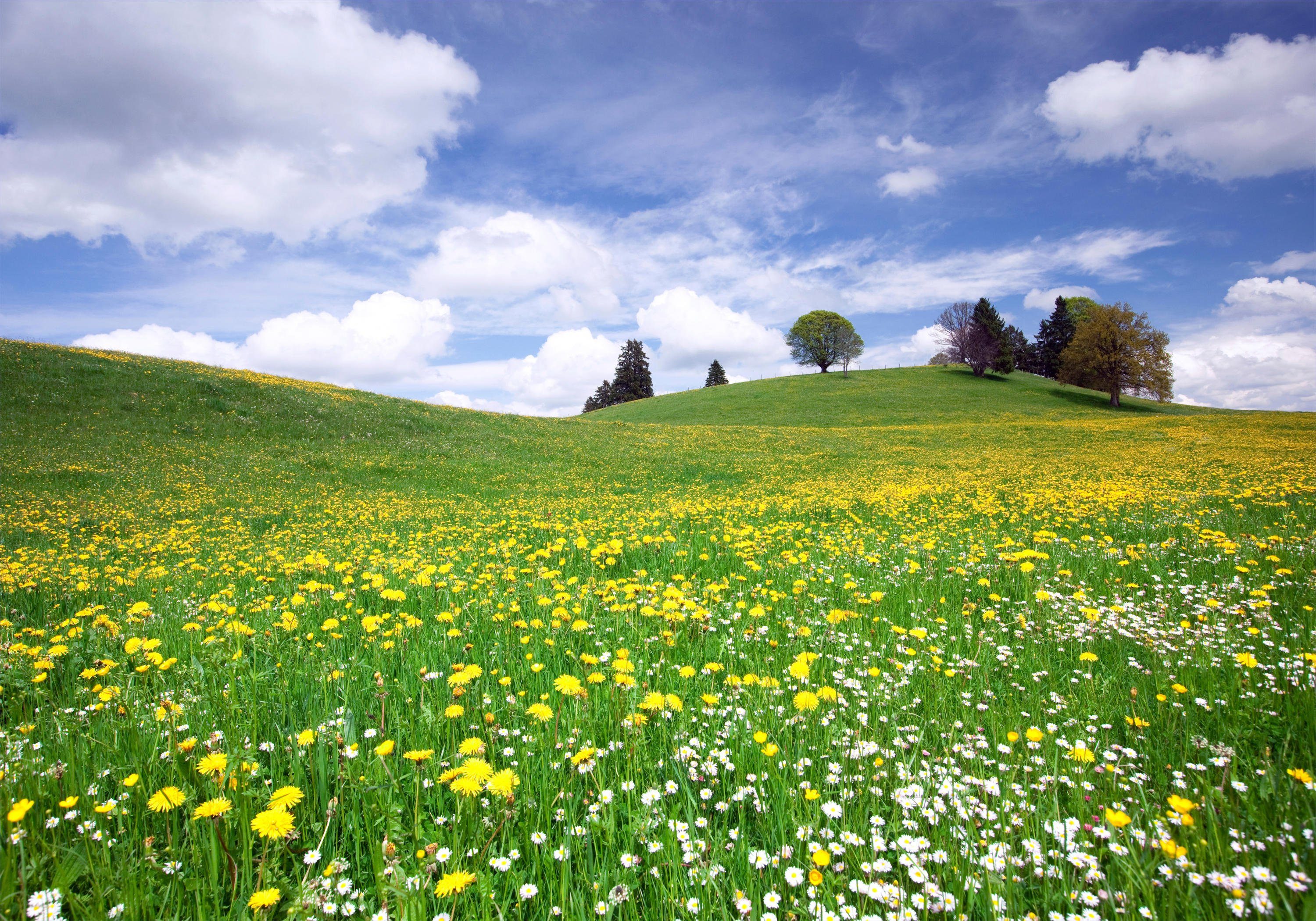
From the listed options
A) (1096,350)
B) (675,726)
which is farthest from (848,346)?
(675,726)

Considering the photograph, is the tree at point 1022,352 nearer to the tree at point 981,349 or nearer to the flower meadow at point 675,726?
the tree at point 981,349

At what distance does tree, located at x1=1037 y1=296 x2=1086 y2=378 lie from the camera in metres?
78.6

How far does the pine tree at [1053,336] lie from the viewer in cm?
7862

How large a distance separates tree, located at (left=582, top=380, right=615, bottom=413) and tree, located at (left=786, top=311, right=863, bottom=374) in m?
30.1

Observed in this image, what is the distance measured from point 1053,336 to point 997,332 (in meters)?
18.0

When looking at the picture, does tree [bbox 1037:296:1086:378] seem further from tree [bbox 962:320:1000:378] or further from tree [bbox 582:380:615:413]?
tree [bbox 582:380:615:413]

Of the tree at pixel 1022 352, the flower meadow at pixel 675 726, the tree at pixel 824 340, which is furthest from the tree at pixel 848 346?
the flower meadow at pixel 675 726

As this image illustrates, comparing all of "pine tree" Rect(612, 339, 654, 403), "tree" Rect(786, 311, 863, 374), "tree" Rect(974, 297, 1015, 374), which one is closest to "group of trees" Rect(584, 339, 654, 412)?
"pine tree" Rect(612, 339, 654, 403)

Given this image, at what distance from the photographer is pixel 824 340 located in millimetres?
77062

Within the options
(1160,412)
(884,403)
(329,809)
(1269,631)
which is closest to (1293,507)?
(1269,631)

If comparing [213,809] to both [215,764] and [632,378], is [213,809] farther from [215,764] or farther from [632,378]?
[632,378]

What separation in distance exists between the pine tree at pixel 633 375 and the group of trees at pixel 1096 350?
43107 mm

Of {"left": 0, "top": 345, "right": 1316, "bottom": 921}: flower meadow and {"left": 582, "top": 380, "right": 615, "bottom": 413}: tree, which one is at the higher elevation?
{"left": 582, "top": 380, "right": 615, "bottom": 413}: tree

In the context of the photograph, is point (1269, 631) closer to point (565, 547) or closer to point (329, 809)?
point (329, 809)
